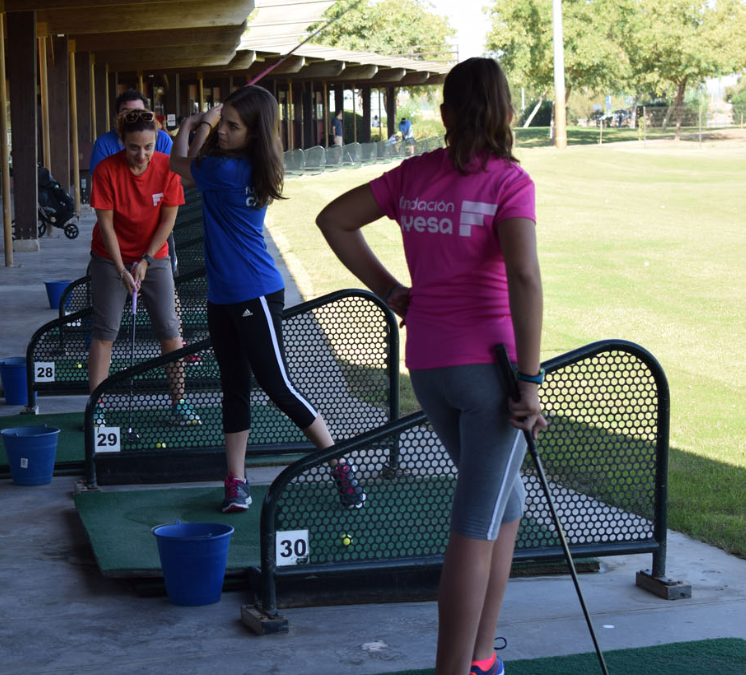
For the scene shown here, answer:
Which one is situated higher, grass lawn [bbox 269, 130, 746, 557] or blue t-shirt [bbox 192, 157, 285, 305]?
blue t-shirt [bbox 192, 157, 285, 305]

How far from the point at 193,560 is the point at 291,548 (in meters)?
0.36

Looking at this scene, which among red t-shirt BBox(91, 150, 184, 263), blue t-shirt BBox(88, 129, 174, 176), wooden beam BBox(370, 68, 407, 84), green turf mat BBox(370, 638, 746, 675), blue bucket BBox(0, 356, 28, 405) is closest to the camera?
green turf mat BBox(370, 638, 746, 675)

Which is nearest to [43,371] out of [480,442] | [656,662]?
[656,662]

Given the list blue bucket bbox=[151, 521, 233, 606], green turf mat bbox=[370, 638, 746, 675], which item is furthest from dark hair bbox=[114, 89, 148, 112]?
green turf mat bbox=[370, 638, 746, 675]

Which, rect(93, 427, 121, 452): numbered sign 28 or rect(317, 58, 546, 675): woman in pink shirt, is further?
rect(93, 427, 121, 452): numbered sign 28

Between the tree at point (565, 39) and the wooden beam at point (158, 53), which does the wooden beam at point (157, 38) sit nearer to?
the wooden beam at point (158, 53)

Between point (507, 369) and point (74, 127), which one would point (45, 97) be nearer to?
point (74, 127)

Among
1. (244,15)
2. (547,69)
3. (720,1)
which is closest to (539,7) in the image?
(547,69)

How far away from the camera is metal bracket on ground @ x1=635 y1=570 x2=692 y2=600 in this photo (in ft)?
13.7

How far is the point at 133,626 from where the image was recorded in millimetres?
3902

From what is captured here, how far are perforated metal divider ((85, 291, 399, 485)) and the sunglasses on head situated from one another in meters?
1.27

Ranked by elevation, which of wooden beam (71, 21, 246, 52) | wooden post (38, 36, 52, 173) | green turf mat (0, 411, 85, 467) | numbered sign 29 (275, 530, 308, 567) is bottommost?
green turf mat (0, 411, 85, 467)

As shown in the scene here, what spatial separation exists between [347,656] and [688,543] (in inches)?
75.6

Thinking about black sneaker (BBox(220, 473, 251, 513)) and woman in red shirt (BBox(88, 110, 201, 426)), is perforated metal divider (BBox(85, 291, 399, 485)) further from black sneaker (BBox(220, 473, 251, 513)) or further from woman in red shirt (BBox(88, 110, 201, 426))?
black sneaker (BBox(220, 473, 251, 513))
